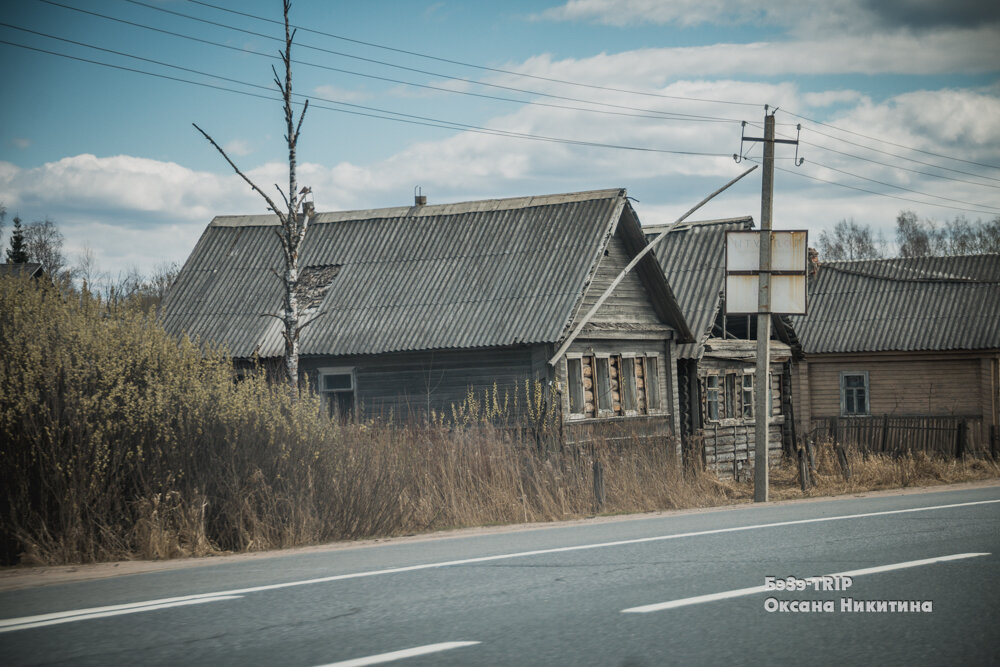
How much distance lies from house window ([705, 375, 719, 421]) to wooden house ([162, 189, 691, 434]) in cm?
274

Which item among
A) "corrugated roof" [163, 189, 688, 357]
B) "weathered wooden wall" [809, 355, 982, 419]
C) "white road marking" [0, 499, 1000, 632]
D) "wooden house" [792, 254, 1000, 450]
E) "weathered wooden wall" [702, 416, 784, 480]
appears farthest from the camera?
"weathered wooden wall" [809, 355, 982, 419]

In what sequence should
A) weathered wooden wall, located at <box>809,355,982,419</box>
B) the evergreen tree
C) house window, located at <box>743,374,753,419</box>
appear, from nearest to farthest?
house window, located at <box>743,374,753,419</box> → weathered wooden wall, located at <box>809,355,982,419</box> → the evergreen tree

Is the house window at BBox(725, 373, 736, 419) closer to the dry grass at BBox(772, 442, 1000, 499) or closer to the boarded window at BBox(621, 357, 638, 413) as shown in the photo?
the dry grass at BBox(772, 442, 1000, 499)

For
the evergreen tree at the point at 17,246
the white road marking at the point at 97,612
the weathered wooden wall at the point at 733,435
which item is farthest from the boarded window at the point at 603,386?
the evergreen tree at the point at 17,246

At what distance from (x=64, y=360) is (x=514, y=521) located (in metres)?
6.82

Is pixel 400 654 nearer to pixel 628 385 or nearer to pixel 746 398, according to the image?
pixel 628 385

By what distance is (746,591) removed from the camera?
7141mm

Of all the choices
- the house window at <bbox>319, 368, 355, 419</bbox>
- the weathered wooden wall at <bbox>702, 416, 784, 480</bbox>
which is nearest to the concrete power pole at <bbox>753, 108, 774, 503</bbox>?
the weathered wooden wall at <bbox>702, 416, 784, 480</bbox>

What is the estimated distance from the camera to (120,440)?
1188cm

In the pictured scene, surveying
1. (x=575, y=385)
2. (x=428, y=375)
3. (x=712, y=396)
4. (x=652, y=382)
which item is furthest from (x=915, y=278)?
(x=428, y=375)

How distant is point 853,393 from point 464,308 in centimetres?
1831

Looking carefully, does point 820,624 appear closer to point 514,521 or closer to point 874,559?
point 874,559

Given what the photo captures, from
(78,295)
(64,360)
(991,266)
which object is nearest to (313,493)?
(64,360)

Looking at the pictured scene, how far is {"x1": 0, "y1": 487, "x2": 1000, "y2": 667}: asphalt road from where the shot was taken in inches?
218
